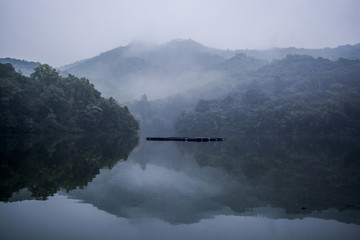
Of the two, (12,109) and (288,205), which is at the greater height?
(12,109)

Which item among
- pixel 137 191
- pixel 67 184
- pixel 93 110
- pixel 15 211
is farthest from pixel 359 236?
pixel 93 110

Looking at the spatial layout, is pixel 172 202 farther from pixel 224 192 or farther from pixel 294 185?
pixel 294 185

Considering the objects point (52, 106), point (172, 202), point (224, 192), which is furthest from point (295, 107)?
point (172, 202)

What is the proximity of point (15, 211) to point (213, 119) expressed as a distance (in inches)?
4047

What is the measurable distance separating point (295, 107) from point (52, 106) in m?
75.3

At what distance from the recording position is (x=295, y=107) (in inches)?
3964

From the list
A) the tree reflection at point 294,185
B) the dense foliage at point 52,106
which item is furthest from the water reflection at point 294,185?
the dense foliage at point 52,106

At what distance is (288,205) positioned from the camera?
1368 centimetres

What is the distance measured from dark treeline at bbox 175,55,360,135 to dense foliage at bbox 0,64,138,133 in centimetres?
3612

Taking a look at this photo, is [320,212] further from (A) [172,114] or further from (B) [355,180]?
(A) [172,114]

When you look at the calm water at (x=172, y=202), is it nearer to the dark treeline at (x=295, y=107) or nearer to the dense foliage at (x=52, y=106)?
the dense foliage at (x=52, y=106)

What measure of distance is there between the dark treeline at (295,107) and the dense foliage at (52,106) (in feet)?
119

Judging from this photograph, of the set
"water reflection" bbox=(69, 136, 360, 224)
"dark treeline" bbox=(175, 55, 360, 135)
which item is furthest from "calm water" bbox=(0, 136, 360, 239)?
"dark treeline" bbox=(175, 55, 360, 135)

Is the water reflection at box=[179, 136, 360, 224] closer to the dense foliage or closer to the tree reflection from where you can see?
the tree reflection
